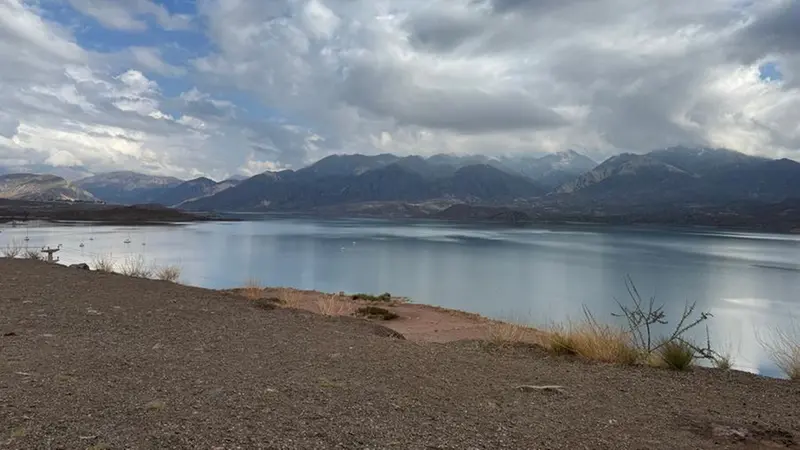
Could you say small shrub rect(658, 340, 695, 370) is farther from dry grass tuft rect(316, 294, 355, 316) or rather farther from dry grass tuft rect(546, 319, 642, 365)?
dry grass tuft rect(316, 294, 355, 316)

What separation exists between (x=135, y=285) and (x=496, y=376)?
7659 mm

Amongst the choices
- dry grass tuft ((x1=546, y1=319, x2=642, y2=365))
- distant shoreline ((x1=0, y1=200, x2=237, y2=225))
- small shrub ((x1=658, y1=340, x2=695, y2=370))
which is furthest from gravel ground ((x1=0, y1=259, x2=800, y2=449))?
distant shoreline ((x1=0, y1=200, x2=237, y2=225))

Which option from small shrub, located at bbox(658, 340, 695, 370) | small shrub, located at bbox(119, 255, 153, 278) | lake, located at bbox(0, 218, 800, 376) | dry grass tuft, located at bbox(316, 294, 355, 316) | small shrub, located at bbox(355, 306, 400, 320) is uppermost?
small shrub, located at bbox(658, 340, 695, 370)

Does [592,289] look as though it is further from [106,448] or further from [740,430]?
[106,448]

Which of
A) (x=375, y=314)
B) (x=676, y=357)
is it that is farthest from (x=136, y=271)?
(x=676, y=357)

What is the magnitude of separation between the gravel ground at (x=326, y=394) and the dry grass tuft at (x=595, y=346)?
36 cm

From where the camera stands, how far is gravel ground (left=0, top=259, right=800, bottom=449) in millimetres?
3504

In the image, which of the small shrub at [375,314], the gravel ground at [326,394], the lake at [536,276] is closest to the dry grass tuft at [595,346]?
the gravel ground at [326,394]

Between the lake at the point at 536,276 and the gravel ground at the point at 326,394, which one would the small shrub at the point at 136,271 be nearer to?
the lake at the point at 536,276

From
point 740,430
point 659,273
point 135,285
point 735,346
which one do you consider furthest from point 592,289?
point 740,430

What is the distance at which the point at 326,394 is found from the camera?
14.6 ft

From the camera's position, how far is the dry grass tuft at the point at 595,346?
678 cm

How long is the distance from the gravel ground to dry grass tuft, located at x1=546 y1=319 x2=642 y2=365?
357mm

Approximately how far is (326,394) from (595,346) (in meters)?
3.77
